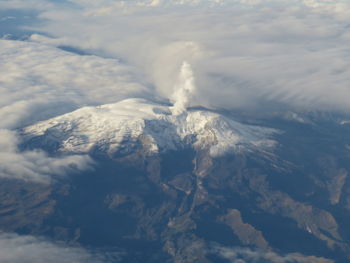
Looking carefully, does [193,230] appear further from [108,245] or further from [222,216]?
[108,245]

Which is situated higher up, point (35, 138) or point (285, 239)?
point (35, 138)

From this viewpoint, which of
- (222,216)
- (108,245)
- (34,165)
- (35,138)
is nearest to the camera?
(108,245)

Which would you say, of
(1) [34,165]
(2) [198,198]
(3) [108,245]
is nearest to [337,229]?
(2) [198,198]

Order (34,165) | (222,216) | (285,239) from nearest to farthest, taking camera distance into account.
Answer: (285,239) → (222,216) → (34,165)

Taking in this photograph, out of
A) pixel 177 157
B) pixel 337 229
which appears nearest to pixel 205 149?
pixel 177 157

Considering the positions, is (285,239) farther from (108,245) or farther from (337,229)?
(108,245)

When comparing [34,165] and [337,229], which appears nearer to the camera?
[337,229]
